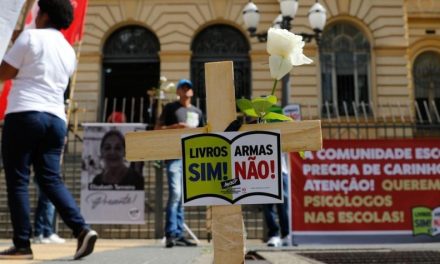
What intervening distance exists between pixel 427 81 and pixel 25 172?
25282 mm

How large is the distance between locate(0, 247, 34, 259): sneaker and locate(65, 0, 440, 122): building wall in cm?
1746

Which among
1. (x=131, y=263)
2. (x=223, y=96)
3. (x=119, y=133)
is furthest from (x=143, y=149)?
(x=119, y=133)

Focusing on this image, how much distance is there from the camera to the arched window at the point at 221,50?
21.4 metres

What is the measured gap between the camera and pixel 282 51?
77.6 inches

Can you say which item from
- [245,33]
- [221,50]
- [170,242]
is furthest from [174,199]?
[245,33]

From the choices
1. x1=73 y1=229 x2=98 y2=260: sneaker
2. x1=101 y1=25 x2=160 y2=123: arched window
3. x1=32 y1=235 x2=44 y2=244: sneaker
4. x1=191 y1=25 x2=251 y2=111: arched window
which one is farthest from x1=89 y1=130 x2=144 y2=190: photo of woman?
x1=101 y1=25 x2=160 y2=123: arched window

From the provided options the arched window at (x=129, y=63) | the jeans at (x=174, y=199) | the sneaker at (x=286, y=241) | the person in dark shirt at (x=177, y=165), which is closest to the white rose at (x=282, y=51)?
the person in dark shirt at (x=177, y=165)

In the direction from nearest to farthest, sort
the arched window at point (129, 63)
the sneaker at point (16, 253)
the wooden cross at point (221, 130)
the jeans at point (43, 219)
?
the wooden cross at point (221, 130) < the sneaker at point (16, 253) < the jeans at point (43, 219) < the arched window at point (129, 63)

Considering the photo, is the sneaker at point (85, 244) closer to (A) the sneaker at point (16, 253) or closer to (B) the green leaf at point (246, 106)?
(A) the sneaker at point (16, 253)

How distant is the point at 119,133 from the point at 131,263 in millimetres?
5723

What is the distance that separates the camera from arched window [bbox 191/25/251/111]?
842 inches

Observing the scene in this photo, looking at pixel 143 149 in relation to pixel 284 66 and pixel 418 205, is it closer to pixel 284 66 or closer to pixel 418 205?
pixel 284 66

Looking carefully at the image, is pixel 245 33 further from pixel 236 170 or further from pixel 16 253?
pixel 236 170

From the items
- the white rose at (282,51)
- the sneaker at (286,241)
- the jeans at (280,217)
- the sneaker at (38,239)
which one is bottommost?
the sneaker at (286,241)
